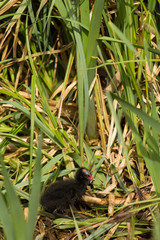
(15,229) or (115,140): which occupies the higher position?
(15,229)

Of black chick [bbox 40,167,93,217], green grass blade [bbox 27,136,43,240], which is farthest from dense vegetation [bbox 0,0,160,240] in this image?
green grass blade [bbox 27,136,43,240]

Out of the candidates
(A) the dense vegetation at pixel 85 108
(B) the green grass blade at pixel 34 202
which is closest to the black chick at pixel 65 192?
(A) the dense vegetation at pixel 85 108

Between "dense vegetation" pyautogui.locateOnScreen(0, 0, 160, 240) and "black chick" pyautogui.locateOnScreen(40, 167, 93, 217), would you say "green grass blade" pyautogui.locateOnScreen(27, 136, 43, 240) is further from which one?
"black chick" pyautogui.locateOnScreen(40, 167, 93, 217)

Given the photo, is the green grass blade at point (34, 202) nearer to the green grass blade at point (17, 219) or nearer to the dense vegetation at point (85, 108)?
the green grass blade at point (17, 219)

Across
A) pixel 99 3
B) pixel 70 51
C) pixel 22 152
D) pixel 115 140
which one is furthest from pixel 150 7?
pixel 22 152

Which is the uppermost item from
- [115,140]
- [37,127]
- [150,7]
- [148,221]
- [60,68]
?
[150,7]

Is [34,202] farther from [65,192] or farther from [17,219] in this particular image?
[65,192]

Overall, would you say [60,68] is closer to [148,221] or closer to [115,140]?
[115,140]

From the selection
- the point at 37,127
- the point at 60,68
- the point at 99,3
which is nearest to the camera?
the point at 99,3
